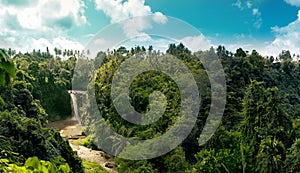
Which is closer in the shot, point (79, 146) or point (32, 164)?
point (32, 164)

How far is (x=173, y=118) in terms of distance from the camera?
16.1 meters

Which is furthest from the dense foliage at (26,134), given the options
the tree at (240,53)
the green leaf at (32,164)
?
the tree at (240,53)

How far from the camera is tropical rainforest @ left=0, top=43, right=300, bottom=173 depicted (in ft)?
35.7

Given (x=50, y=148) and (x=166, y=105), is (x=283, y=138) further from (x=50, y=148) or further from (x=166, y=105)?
(x=50, y=148)

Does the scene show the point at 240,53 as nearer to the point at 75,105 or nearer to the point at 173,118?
the point at 173,118

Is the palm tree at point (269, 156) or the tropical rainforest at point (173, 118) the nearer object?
the palm tree at point (269, 156)

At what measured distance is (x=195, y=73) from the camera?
19422 millimetres

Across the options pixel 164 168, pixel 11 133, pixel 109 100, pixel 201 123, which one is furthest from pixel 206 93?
pixel 11 133

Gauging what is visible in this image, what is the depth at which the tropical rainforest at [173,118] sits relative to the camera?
428 inches

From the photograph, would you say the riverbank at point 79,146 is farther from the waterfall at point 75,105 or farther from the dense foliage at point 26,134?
the dense foliage at point 26,134

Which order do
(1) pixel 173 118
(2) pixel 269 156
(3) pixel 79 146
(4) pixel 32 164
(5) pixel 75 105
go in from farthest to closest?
1. (5) pixel 75 105
2. (3) pixel 79 146
3. (1) pixel 173 118
4. (2) pixel 269 156
5. (4) pixel 32 164

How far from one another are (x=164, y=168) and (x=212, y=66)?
9084mm

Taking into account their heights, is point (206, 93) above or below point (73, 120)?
above

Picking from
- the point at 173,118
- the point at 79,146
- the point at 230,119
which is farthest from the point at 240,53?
the point at 79,146
